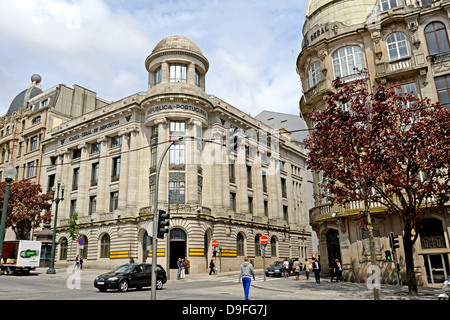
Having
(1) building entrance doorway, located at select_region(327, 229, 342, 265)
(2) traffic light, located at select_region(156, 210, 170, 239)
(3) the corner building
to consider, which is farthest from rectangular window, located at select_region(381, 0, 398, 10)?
(2) traffic light, located at select_region(156, 210, 170, 239)

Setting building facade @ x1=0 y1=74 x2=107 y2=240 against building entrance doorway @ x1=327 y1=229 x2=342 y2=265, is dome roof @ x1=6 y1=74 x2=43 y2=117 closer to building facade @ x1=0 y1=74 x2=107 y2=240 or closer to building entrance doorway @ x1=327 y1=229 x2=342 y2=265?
building facade @ x1=0 y1=74 x2=107 y2=240

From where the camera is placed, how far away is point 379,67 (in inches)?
927

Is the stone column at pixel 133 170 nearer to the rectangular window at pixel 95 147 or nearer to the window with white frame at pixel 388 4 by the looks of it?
the rectangular window at pixel 95 147

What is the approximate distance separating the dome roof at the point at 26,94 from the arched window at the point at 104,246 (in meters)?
37.2

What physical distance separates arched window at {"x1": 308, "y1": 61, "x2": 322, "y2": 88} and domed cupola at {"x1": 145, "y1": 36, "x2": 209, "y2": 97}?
618 inches

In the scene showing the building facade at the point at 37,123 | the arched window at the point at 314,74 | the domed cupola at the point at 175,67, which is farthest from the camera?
the building facade at the point at 37,123

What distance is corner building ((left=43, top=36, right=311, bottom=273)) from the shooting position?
1480 inches

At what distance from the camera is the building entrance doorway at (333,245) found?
25.5 meters

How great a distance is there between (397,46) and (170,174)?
24342 millimetres

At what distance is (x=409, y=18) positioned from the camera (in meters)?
23.5

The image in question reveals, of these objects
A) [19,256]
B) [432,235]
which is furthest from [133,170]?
[432,235]

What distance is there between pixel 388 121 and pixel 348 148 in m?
2.19

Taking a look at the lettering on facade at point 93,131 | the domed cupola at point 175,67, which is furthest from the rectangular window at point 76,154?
the domed cupola at point 175,67
